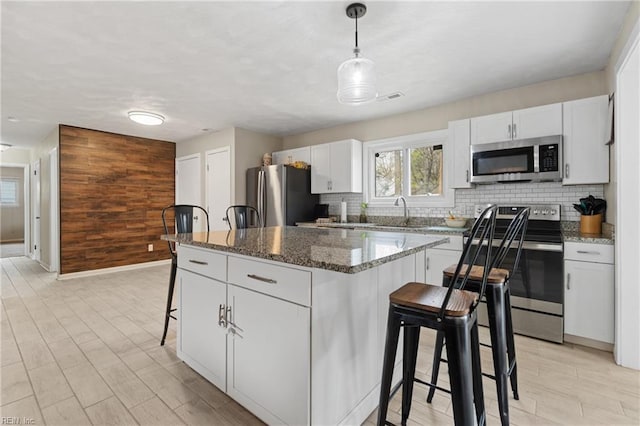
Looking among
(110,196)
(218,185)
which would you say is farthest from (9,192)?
(218,185)

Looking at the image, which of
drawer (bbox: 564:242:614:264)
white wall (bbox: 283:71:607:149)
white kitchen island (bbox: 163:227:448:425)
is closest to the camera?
white kitchen island (bbox: 163:227:448:425)

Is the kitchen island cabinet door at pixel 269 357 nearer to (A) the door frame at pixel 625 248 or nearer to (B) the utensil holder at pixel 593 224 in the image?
(A) the door frame at pixel 625 248

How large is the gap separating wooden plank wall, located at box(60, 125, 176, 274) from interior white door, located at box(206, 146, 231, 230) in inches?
49.7

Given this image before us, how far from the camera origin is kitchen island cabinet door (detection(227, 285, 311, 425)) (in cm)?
139

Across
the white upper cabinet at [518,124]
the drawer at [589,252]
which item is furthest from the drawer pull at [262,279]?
the white upper cabinet at [518,124]

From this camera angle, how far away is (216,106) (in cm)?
397

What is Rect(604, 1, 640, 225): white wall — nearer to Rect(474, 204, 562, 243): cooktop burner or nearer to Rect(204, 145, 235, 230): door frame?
Rect(474, 204, 562, 243): cooktop burner

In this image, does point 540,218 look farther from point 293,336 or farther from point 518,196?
point 293,336

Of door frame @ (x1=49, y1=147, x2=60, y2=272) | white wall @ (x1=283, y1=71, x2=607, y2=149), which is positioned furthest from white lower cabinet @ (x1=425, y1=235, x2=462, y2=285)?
door frame @ (x1=49, y1=147, x2=60, y2=272)

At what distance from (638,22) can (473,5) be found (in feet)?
3.09

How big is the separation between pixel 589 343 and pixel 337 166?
332cm

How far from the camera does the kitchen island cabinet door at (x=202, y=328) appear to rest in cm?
184

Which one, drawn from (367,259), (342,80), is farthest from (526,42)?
(367,259)

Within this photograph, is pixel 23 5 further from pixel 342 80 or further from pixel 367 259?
A: pixel 367 259
